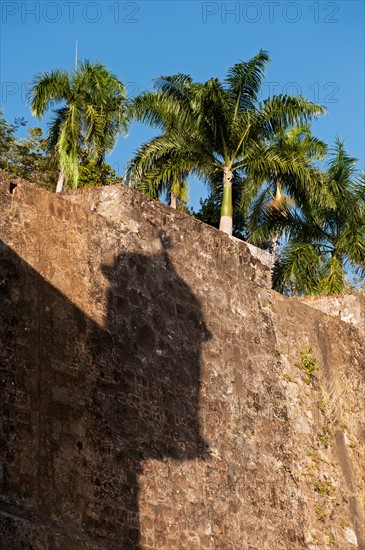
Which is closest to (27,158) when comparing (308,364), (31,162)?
(31,162)

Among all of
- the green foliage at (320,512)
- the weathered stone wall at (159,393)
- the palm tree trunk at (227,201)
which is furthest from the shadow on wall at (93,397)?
the palm tree trunk at (227,201)

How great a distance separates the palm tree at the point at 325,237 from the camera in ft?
85.3

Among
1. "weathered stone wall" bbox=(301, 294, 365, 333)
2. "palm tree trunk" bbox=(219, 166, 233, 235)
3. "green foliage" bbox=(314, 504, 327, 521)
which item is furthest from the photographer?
"palm tree trunk" bbox=(219, 166, 233, 235)

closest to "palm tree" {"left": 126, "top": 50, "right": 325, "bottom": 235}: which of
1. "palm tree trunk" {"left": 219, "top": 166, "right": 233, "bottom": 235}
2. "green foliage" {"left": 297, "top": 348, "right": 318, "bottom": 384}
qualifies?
"palm tree trunk" {"left": 219, "top": 166, "right": 233, "bottom": 235}

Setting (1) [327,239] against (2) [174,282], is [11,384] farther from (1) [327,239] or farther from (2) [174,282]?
(1) [327,239]

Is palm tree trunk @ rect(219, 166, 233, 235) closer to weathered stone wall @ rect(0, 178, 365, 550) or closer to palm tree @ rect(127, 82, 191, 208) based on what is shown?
palm tree @ rect(127, 82, 191, 208)

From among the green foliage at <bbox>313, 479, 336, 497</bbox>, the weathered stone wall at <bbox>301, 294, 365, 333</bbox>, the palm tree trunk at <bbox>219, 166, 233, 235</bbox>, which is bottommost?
the green foliage at <bbox>313, 479, 336, 497</bbox>

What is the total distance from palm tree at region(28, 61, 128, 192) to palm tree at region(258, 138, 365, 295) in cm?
404

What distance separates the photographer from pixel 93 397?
1628cm

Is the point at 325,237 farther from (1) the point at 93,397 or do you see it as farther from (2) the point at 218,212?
(1) the point at 93,397

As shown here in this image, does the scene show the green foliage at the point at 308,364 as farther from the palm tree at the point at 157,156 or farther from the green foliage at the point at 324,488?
the palm tree at the point at 157,156

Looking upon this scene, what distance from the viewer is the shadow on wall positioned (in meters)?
15.1

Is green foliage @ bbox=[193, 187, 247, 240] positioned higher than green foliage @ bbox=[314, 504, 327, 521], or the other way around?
green foliage @ bbox=[193, 187, 247, 240]

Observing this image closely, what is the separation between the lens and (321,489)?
65.6 ft
